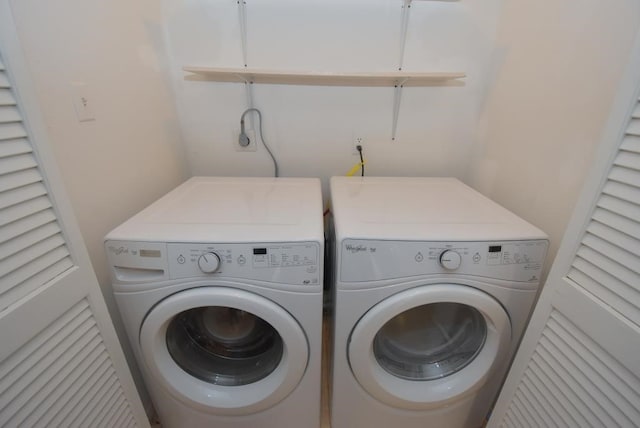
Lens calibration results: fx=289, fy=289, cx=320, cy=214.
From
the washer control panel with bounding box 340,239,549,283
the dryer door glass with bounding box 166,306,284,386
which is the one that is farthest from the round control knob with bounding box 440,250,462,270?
the dryer door glass with bounding box 166,306,284,386

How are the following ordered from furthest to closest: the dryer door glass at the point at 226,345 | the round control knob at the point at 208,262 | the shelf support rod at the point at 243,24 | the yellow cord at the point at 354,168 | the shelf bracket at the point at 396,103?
the yellow cord at the point at 354,168 < the shelf bracket at the point at 396,103 < the shelf support rod at the point at 243,24 < the dryer door glass at the point at 226,345 < the round control knob at the point at 208,262

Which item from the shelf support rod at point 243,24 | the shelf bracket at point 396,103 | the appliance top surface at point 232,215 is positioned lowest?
the appliance top surface at point 232,215

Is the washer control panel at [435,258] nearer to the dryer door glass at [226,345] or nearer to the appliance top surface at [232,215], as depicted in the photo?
the appliance top surface at [232,215]

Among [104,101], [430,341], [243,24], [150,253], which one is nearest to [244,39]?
[243,24]

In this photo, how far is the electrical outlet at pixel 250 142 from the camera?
Answer: 1444mm

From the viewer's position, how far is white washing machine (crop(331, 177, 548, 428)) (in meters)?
0.83

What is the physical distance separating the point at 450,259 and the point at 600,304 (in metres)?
0.31

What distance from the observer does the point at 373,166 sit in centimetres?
152

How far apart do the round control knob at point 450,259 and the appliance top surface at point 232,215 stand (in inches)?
13.8

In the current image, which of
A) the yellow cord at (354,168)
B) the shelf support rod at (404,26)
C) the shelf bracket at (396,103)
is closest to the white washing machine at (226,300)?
the yellow cord at (354,168)

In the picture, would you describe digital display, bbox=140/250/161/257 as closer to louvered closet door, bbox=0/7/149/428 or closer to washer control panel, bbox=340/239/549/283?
louvered closet door, bbox=0/7/149/428

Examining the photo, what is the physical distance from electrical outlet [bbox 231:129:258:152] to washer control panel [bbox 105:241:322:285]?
2.61 ft

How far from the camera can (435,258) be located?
829mm

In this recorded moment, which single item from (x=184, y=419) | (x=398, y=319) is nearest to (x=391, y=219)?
(x=398, y=319)
